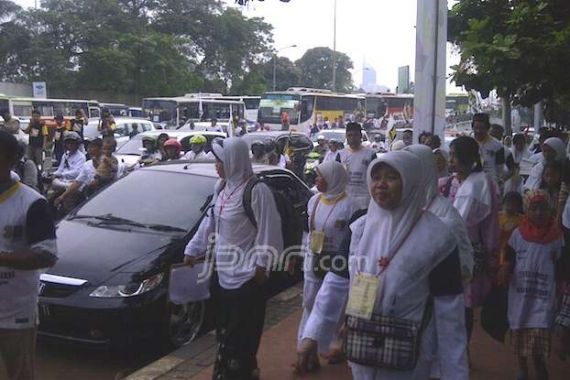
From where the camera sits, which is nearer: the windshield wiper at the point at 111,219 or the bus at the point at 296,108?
the windshield wiper at the point at 111,219

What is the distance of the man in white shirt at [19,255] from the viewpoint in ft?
10.6

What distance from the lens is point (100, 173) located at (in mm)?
8594

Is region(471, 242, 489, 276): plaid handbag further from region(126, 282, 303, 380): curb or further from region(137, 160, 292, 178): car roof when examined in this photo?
region(137, 160, 292, 178): car roof

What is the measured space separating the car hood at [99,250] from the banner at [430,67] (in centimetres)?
328

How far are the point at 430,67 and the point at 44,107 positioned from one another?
30483 millimetres

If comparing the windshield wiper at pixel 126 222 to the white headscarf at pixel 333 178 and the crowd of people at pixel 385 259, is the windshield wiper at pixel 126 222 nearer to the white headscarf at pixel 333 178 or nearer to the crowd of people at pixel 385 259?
the crowd of people at pixel 385 259

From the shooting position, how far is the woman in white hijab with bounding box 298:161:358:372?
4.71m

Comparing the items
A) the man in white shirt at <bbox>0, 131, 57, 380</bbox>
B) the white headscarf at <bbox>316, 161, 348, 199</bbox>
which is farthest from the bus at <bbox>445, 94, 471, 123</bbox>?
the man in white shirt at <bbox>0, 131, 57, 380</bbox>

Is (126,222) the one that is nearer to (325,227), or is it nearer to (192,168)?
(192,168)

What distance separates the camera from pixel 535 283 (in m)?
4.27

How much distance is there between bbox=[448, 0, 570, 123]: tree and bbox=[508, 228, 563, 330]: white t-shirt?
5.26 feet

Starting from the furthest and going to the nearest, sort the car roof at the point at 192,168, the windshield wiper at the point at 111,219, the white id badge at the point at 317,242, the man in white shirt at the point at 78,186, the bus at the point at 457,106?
the bus at the point at 457,106 → the man in white shirt at the point at 78,186 → the car roof at the point at 192,168 → the windshield wiper at the point at 111,219 → the white id badge at the point at 317,242

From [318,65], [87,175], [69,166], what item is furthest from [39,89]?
[318,65]

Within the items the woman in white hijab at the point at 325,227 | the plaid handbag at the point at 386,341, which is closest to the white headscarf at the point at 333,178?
the woman in white hijab at the point at 325,227
